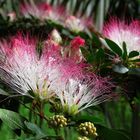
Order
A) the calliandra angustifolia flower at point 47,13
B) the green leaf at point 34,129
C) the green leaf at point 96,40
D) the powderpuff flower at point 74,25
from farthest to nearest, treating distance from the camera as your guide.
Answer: the calliandra angustifolia flower at point 47,13
the powderpuff flower at point 74,25
the green leaf at point 96,40
the green leaf at point 34,129

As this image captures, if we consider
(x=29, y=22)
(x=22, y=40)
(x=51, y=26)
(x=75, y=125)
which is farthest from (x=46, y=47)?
(x=29, y=22)

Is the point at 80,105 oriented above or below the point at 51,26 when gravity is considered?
below

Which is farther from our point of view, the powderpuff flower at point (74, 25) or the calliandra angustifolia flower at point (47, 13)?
the calliandra angustifolia flower at point (47, 13)

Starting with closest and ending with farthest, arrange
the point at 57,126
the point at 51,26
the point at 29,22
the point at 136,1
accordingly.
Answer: the point at 57,126, the point at 51,26, the point at 29,22, the point at 136,1

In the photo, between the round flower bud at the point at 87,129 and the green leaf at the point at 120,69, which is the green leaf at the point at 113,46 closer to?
the green leaf at the point at 120,69

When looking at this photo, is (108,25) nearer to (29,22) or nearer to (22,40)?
(22,40)

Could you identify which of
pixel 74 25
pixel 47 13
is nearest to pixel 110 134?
pixel 74 25

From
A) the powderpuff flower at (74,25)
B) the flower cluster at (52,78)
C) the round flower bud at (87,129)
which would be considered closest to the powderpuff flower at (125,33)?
the flower cluster at (52,78)

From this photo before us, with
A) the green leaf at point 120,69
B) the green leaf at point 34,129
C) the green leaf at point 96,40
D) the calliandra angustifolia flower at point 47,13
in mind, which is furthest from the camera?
the calliandra angustifolia flower at point 47,13
